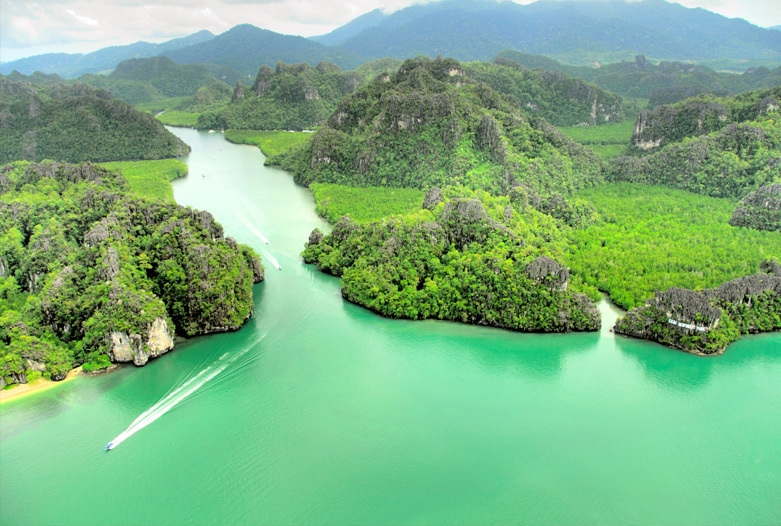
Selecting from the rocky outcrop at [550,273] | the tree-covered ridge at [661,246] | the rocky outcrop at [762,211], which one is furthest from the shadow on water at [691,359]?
the rocky outcrop at [762,211]

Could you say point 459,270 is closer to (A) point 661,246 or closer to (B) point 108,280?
(A) point 661,246

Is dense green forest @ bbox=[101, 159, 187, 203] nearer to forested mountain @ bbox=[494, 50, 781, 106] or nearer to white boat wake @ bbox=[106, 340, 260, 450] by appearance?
white boat wake @ bbox=[106, 340, 260, 450]

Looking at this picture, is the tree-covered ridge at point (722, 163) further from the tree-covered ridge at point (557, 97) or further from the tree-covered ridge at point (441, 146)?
the tree-covered ridge at point (557, 97)

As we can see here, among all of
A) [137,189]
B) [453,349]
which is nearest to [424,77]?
[137,189]

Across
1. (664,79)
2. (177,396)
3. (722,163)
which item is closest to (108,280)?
(177,396)

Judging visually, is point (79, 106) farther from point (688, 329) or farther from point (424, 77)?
point (688, 329)

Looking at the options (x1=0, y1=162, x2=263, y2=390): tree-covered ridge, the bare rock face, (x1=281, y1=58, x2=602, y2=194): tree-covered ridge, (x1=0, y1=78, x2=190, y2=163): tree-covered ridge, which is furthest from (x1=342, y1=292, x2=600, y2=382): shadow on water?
(x1=0, y1=78, x2=190, y2=163): tree-covered ridge
